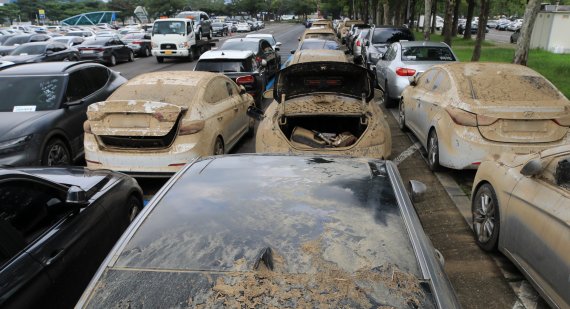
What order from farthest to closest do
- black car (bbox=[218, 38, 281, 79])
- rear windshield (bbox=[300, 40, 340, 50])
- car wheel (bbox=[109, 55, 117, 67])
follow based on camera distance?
car wheel (bbox=[109, 55, 117, 67]) < rear windshield (bbox=[300, 40, 340, 50]) < black car (bbox=[218, 38, 281, 79])

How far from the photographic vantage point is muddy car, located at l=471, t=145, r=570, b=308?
316 centimetres

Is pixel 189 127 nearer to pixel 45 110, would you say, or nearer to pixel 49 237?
pixel 45 110

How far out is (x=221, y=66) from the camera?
10.6 meters

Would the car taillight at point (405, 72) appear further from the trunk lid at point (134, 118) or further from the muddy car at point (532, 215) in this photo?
the trunk lid at point (134, 118)

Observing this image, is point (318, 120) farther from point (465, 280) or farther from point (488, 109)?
point (465, 280)

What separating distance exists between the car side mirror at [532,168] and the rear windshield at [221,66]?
790 cm

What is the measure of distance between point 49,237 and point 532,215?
3.76 metres

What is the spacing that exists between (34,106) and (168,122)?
8.53 ft

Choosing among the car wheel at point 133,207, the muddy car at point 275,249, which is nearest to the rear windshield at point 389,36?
the car wheel at point 133,207

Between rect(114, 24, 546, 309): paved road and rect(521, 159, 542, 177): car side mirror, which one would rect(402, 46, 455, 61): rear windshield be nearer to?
rect(114, 24, 546, 309): paved road

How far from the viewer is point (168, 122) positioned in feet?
19.1

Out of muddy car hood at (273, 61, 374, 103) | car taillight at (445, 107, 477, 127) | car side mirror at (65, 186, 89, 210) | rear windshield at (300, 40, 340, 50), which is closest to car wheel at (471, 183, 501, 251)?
A: car taillight at (445, 107, 477, 127)

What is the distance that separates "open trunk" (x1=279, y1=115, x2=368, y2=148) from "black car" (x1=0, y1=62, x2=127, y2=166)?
356 cm

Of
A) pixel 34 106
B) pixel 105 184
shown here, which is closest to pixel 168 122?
pixel 105 184
